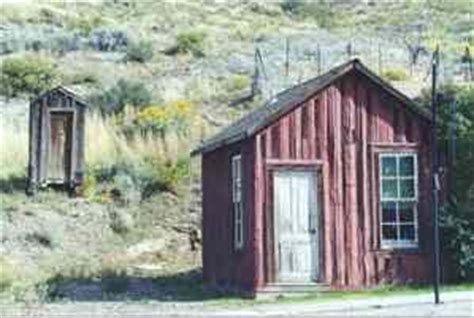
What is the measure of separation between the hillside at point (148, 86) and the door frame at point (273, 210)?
10.1 ft

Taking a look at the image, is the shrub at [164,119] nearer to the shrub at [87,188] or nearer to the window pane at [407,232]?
the shrub at [87,188]

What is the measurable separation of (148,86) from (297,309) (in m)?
28.0

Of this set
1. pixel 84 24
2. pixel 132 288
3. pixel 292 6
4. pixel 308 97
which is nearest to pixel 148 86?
pixel 84 24

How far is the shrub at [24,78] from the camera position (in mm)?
47938

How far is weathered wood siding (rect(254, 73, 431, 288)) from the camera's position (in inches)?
943

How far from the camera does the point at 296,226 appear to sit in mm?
24031

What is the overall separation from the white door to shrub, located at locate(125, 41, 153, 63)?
31030 millimetres

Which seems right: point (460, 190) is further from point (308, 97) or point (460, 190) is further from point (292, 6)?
point (292, 6)

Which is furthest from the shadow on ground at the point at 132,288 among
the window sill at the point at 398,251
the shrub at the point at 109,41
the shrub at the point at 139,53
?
the shrub at the point at 109,41

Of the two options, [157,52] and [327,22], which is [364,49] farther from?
[327,22]

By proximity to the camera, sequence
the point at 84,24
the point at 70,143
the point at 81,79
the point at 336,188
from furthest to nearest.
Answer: the point at 84,24 → the point at 81,79 → the point at 70,143 → the point at 336,188

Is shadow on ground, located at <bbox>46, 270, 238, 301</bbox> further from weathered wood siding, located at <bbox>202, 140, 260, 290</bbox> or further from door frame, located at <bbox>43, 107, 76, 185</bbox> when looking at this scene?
door frame, located at <bbox>43, 107, 76, 185</bbox>

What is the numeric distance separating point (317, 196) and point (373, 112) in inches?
84.9

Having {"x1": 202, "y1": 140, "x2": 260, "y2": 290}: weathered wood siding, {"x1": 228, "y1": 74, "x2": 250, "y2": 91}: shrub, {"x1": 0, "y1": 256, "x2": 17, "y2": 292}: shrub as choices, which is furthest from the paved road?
{"x1": 228, "y1": 74, "x2": 250, "y2": 91}: shrub
